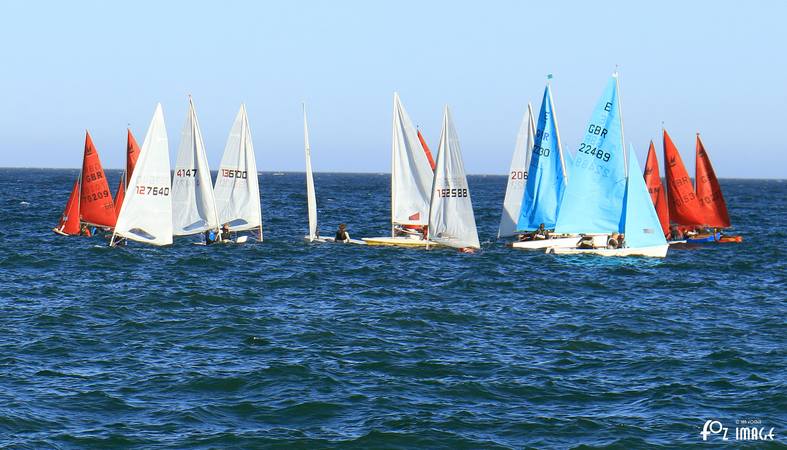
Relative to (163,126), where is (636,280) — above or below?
below

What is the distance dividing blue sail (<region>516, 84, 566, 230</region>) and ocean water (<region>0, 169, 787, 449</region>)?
17.6ft

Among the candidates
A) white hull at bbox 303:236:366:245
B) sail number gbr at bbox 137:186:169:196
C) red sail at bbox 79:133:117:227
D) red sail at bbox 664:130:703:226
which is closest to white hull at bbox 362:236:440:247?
white hull at bbox 303:236:366:245

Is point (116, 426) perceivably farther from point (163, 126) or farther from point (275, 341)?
point (163, 126)

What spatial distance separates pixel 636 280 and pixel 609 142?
7.93 meters

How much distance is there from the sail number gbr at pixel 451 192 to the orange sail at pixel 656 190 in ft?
39.2

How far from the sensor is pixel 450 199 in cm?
4591

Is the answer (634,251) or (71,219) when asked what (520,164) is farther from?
(71,219)

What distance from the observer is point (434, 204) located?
46.1 m

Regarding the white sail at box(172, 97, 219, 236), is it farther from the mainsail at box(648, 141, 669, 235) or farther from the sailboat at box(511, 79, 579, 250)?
the mainsail at box(648, 141, 669, 235)

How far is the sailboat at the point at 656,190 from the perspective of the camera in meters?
51.6

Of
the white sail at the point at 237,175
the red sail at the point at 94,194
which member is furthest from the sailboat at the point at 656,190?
the red sail at the point at 94,194

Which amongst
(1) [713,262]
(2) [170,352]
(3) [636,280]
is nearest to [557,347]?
(2) [170,352]

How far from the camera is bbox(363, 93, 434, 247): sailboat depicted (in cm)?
4762

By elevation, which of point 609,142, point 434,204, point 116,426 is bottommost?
point 116,426
